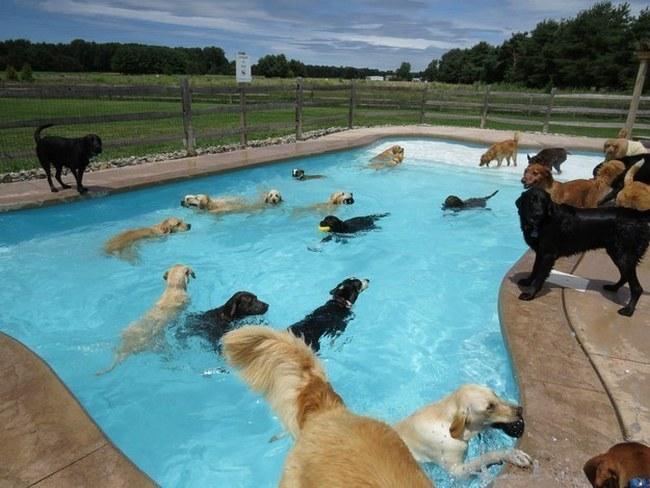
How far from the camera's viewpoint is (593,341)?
3910 millimetres

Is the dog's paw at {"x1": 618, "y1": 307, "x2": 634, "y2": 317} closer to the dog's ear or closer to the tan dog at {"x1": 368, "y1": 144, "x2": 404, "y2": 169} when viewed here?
the dog's ear

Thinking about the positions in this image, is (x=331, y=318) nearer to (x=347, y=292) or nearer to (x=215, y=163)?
(x=347, y=292)

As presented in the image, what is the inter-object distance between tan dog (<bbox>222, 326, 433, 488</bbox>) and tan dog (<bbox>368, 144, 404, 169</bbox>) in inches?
445

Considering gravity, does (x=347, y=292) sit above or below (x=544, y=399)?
below

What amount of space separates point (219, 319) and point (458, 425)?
9.54 feet

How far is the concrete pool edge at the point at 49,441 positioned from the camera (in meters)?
2.49

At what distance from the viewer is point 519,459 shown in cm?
264

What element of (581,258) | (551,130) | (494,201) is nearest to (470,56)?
(551,130)

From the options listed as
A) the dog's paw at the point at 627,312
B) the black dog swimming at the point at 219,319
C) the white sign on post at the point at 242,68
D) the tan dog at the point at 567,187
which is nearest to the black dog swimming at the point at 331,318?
the black dog swimming at the point at 219,319

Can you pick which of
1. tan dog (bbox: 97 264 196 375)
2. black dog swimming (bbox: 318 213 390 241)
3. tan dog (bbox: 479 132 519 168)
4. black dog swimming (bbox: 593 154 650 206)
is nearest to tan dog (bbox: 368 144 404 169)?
tan dog (bbox: 479 132 519 168)

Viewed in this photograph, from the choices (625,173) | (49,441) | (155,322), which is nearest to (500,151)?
(625,173)

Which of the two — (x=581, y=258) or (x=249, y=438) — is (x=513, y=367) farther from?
(x=581, y=258)

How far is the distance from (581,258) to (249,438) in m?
4.84

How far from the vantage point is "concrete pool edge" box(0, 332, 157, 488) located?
2.49 metres
